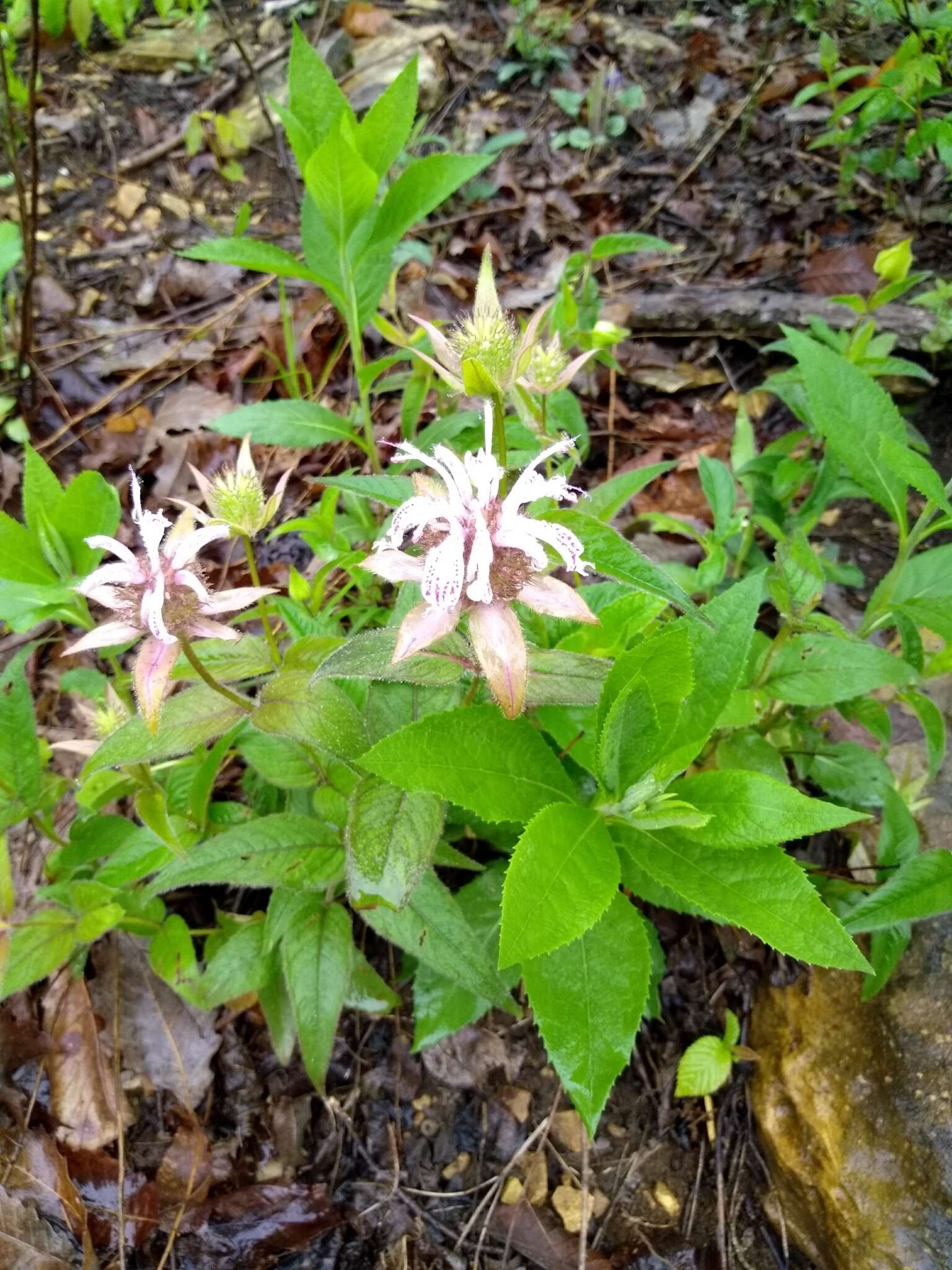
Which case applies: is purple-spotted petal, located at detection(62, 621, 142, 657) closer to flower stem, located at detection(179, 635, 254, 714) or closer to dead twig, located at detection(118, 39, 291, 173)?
flower stem, located at detection(179, 635, 254, 714)

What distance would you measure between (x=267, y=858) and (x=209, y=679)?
0.42 metres

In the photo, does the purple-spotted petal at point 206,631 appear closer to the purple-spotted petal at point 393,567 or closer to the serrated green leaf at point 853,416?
the purple-spotted petal at point 393,567

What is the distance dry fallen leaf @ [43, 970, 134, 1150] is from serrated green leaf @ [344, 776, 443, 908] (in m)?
0.99

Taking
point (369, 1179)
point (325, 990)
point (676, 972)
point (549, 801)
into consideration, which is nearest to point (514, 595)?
point (549, 801)

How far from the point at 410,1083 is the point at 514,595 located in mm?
1321

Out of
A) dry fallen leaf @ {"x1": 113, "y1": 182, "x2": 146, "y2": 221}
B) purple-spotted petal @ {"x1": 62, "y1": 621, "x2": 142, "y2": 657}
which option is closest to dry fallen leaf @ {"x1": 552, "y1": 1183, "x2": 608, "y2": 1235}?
purple-spotted petal @ {"x1": 62, "y1": 621, "x2": 142, "y2": 657}

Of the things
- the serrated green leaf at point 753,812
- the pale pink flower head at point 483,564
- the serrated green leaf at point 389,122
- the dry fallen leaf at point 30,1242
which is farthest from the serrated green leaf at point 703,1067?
the serrated green leaf at point 389,122

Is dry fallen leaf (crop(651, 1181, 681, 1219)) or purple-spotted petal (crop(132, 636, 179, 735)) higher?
purple-spotted petal (crop(132, 636, 179, 735))

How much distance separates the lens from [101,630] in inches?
50.0

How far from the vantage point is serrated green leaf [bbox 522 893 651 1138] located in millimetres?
1328

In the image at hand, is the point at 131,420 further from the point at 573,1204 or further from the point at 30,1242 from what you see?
the point at 573,1204

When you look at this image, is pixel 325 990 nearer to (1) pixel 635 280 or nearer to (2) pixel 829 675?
(2) pixel 829 675

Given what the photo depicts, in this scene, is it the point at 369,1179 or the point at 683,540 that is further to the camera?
the point at 683,540

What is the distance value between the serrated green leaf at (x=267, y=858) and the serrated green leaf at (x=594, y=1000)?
1.42 feet
